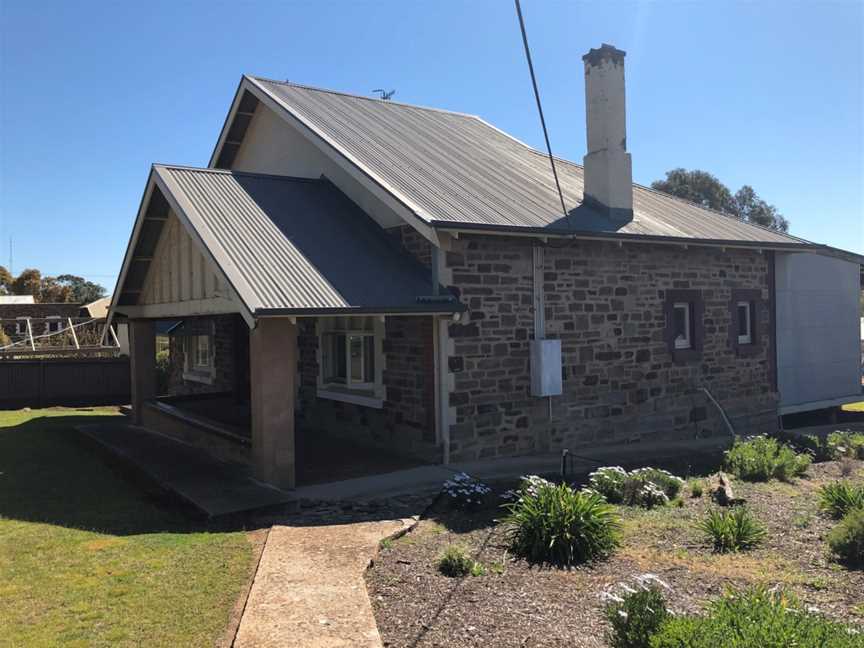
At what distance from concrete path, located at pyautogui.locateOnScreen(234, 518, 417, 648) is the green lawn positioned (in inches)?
9.2

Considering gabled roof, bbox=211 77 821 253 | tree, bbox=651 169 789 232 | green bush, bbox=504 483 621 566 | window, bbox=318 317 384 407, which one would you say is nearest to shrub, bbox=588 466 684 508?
green bush, bbox=504 483 621 566

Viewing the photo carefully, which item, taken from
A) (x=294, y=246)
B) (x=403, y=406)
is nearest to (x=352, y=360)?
(x=403, y=406)

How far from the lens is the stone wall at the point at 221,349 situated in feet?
55.7

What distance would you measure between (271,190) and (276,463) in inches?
216

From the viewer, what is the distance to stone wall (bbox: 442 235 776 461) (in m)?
10.9

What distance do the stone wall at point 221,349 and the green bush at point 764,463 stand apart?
35.1 feet

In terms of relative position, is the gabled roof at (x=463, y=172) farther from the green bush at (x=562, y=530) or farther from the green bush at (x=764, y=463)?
the green bush at (x=562, y=530)

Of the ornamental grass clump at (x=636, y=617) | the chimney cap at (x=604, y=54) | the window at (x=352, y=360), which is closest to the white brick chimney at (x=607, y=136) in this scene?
the chimney cap at (x=604, y=54)

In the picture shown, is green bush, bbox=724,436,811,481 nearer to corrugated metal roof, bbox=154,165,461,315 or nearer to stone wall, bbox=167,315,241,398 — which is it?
corrugated metal roof, bbox=154,165,461,315

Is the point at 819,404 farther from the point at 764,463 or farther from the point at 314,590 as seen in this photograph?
the point at 314,590

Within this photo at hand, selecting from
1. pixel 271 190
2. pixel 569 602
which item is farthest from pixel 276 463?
pixel 271 190

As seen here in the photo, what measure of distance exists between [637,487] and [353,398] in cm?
541

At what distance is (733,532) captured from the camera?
22.4 feet

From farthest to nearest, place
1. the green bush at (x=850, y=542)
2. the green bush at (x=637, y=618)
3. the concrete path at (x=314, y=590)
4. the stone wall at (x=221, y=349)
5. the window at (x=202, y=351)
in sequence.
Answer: the window at (x=202, y=351)
the stone wall at (x=221, y=349)
the green bush at (x=850, y=542)
the concrete path at (x=314, y=590)
the green bush at (x=637, y=618)
